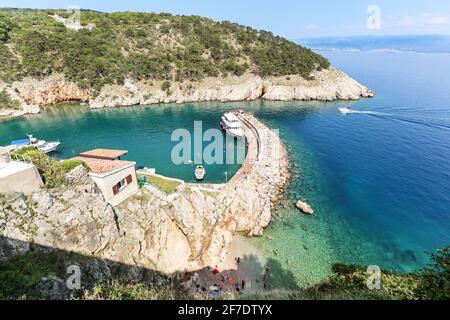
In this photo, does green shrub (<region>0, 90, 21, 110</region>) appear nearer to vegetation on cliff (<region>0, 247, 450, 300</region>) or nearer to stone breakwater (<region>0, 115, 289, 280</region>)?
stone breakwater (<region>0, 115, 289, 280</region>)

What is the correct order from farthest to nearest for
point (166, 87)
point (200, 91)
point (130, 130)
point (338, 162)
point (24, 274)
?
point (200, 91), point (166, 87), point (130, 130), point (338, 162), point (24, 274)

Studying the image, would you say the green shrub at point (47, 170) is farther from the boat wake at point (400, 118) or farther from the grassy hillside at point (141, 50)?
the boat wake at point (400, 118)

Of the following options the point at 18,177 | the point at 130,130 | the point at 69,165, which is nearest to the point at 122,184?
the point at 69,165

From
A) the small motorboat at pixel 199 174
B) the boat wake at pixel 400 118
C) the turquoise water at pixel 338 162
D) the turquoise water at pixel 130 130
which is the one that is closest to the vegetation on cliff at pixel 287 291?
the turquoise water at pixel 338 162

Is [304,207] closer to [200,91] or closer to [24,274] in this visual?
[24,274]

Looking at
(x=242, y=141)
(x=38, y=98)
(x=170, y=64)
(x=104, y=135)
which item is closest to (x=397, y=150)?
(x=242, y=141)
